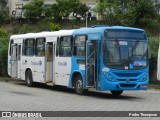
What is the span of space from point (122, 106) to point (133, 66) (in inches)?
143

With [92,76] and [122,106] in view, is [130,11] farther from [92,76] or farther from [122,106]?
[122,106]

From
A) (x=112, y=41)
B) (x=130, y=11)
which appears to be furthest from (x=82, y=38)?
(x=130, y=11)

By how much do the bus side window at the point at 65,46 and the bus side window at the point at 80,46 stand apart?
0.64 metres

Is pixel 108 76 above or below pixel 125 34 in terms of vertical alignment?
below

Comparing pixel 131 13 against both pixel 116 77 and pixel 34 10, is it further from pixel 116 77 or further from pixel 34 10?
pixel 116 77

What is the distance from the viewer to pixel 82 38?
822 inches

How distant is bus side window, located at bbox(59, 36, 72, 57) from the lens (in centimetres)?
2197

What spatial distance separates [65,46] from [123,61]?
389 cm

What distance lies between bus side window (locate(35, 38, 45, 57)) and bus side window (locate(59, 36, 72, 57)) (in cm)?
207

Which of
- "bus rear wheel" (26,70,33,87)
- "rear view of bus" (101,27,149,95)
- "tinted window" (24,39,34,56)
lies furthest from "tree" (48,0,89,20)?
"rear view of bus" (101,27,149,95)

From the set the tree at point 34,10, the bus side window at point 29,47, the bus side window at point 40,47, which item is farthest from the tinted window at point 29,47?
the tree at point 34,10

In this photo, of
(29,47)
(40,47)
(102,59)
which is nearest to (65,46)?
(40,47)

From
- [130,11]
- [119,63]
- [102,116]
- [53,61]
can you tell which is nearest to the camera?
[102,116]

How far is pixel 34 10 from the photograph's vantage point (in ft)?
232
